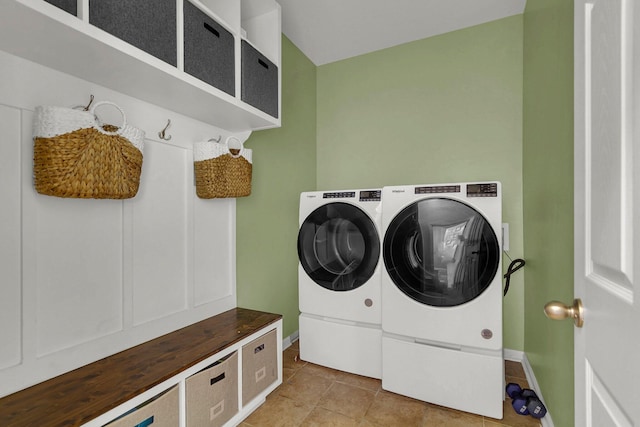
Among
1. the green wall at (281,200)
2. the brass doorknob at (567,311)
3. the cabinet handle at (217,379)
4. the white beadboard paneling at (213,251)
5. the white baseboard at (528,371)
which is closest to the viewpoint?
the brass doorknob at (567,311)

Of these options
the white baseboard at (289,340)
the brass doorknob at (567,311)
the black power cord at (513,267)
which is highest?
the brass doorknob at (567,311)

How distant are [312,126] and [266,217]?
47.0 inches

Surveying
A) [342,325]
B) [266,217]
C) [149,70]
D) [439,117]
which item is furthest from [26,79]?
[439,117]

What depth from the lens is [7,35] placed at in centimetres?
93

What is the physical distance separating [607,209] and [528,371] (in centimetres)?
213

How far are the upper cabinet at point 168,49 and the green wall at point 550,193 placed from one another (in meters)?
1.47

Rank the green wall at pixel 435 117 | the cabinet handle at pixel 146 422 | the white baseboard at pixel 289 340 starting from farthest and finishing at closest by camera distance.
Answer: the white baseboard at pixel 289 340
the green wall at pixel 435 117
the cabinet handle at pixel 146 422

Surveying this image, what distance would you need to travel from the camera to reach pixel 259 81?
1765 millimetres

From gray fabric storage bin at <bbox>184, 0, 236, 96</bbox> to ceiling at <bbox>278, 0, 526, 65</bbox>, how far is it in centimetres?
96

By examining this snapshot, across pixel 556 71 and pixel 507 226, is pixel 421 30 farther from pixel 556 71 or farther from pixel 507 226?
pixel 507 226

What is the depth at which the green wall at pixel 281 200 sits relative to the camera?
7.16 feet

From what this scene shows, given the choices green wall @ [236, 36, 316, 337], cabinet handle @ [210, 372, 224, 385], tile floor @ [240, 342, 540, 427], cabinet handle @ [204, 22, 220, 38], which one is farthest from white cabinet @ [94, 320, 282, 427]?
cabinet handle @ [204, 22, 220, 38]

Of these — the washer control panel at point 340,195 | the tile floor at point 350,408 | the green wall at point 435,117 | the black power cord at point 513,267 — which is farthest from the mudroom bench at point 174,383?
the green wall at point 435,117

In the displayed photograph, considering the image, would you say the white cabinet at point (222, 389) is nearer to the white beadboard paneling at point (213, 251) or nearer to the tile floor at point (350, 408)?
the tile floor at point (350, 408)
